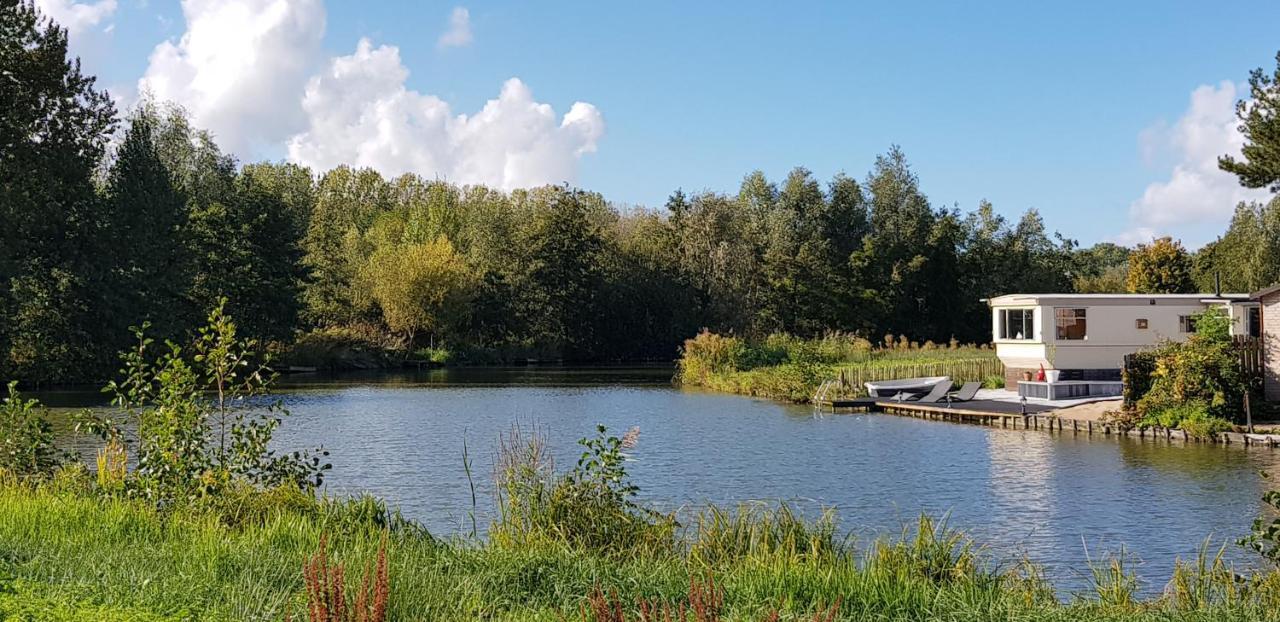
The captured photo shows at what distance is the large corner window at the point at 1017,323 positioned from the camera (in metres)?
30.9

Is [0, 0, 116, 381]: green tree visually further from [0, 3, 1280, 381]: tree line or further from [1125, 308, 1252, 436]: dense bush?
[1125, 308, 1252, 436]: dense bush

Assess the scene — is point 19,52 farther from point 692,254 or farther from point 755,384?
point 692,254

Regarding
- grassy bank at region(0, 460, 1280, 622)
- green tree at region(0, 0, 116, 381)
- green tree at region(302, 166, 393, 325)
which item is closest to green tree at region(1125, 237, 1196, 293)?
green tree at region(302, 166, 393, 325)

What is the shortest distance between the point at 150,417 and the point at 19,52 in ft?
90.1

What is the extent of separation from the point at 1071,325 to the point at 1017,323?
1965mm

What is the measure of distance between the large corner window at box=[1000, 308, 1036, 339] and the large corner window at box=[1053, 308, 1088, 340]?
65 cm

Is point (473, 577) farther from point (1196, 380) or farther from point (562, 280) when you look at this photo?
point (562, 280)

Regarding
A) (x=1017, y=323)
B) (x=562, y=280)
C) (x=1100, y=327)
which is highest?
(x=562, y=280)

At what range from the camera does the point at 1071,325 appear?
29.9 metres

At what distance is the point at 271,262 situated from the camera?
50062 mm

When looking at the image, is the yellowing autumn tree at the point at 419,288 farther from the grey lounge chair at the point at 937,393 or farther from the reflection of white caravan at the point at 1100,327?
the reflection of white caravan at the point at 1100,327

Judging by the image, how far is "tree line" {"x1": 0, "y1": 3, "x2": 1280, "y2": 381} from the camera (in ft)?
143

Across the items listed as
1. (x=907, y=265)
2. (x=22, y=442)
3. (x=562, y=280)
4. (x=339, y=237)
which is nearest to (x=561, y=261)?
(x=562, y=280)

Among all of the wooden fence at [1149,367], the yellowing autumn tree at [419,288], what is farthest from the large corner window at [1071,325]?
the yellowing autumn tree at [419,288]
